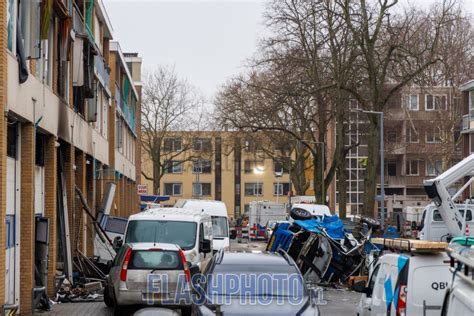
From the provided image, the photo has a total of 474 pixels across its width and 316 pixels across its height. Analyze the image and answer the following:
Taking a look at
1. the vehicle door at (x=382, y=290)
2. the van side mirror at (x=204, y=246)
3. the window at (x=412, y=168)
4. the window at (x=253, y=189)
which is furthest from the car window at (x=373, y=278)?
the window at (x=253, y=189)

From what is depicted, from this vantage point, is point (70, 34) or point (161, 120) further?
point (161, 120)

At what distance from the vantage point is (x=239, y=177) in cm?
9931

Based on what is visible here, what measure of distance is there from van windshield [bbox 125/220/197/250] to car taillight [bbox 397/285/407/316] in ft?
37.3

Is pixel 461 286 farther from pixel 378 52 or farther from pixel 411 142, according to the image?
pixel 411 142

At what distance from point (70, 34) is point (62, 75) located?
4.32 ft

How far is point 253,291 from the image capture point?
36.5ft

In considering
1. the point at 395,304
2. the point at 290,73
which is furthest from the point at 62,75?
the point at 290,73

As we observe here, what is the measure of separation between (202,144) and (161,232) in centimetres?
5661

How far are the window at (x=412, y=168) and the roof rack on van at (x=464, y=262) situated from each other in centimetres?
7898

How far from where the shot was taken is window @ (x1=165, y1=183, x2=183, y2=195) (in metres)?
101

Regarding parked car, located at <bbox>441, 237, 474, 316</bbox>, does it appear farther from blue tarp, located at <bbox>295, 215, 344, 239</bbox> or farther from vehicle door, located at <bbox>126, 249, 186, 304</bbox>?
blue tarp, located at <bbox>295, 215, 344, 239</bbox>

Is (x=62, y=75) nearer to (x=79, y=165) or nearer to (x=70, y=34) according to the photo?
(x=70, y=34)

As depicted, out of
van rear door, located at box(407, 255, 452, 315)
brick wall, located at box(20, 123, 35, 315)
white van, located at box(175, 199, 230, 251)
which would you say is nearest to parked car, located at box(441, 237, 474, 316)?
van rear door, located at box(407, 255, 452, 315)

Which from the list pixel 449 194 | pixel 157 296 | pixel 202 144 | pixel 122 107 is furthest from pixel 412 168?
pixel 157 296
